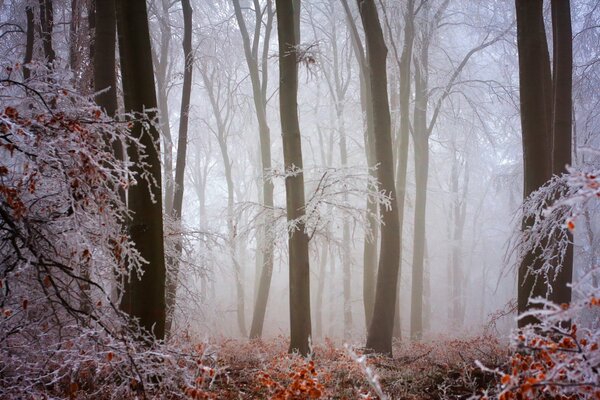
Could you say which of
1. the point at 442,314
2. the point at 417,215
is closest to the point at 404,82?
the point at 417,215

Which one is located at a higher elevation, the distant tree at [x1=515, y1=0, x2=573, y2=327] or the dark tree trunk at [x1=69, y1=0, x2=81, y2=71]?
the dark tree trunk at [x1=69, y1=0, x2=81, y2=71]

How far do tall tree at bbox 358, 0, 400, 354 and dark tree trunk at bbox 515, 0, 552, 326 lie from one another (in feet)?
6.92

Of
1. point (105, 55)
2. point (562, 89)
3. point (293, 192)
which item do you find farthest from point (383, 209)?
point (105, 55)

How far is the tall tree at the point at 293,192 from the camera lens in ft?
21.1

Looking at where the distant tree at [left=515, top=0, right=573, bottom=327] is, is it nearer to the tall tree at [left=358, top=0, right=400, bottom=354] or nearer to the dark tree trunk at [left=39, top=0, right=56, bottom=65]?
the tall tree at [left=358, top=0, right=400, bottom=354]

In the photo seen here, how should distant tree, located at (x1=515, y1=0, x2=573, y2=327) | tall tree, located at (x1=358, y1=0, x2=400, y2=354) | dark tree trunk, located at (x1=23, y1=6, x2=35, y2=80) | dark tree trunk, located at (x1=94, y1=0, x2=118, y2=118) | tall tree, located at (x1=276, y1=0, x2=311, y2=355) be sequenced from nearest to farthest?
distant tree, located at (x1=515, y1=0, x2=573, y2=327)
dark tree trunk, located at (x1=94, y1=0, x2=118, y2=118)
tall tree, located at (x1=276, y1=0, x2=311, y2=355)
tall tree, located at (x1=358, y1=0, x2=400, y2=354)
dark tree trunk, located at (x1=23, y1=6, x2=35, y2=80)

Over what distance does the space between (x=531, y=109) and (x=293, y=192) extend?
3292 millimetres

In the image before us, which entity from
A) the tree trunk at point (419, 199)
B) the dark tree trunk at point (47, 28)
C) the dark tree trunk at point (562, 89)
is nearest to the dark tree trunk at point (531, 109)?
the dark tree trunk at point (562, 89)

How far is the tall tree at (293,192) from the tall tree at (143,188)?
7.65 ft

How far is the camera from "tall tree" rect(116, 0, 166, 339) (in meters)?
4.23

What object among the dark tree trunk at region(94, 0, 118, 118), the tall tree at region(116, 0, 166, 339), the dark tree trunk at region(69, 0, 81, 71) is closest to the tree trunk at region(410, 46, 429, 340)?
the dark tree trunk at region(69, 0, 81, 71)

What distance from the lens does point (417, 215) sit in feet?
44.0

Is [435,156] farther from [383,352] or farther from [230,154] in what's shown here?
[383,352]

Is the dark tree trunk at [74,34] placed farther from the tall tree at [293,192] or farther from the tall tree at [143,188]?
the tall tree at [143,188]
